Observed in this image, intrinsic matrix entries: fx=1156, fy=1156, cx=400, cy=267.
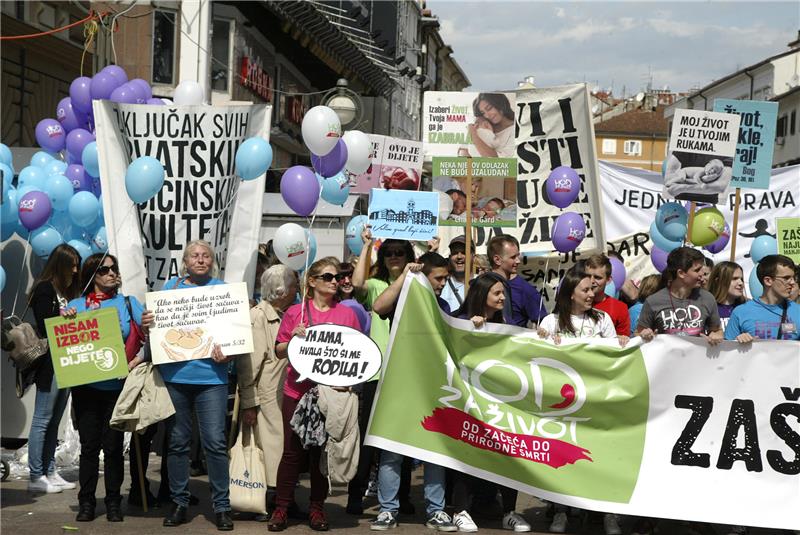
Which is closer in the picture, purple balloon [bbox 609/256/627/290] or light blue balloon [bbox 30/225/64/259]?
light blue balloon [bbox 30/225/64/259]

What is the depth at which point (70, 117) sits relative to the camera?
39.3ft

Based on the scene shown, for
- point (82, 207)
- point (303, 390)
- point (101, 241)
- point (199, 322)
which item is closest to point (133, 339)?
point (199, 322)

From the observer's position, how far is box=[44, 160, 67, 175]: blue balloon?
1084 cm

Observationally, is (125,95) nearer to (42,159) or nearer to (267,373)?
(42,159)

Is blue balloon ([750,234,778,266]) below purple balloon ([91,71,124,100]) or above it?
below

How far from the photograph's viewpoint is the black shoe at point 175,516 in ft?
24.9

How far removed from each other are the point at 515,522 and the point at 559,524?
1.00 feet

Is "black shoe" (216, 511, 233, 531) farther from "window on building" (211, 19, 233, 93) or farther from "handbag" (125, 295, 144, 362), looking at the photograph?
"window on building" (211, 19, 233, 93)

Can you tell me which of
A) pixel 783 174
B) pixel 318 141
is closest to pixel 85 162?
pixel 318 141

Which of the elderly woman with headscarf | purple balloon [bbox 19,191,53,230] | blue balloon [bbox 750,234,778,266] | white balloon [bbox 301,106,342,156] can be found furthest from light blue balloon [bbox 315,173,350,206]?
blue balloon [bbox 750,234,778,266]

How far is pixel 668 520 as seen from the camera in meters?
8.30

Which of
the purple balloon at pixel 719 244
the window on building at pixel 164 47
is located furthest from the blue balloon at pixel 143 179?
the window on building at pixel 164 47

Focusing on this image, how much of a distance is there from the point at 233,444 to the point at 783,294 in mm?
3897

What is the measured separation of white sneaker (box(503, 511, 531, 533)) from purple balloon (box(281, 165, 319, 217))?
2842mm
